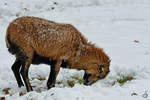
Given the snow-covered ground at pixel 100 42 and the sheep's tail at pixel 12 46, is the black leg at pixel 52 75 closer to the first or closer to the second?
the snow-covered ground at pixel 100 42

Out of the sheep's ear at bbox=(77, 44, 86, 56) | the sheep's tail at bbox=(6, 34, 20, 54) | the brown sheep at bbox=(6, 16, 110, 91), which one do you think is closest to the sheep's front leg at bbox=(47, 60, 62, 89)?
the brown sheep at bbox=(6, 16, 110, 91)

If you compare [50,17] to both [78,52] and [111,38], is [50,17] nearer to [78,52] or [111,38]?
[111,38]

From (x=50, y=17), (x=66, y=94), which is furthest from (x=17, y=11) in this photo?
(x=66, y=94)

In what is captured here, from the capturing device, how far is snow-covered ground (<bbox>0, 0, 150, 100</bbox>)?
14.5 feet

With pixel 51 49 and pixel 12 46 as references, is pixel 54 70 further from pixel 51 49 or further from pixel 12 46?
pixel 12 46

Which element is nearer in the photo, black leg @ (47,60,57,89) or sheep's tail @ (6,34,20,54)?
sheep's tail @ (6,34,20,54)

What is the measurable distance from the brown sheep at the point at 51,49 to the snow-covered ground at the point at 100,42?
41 cm

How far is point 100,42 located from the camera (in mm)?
8531

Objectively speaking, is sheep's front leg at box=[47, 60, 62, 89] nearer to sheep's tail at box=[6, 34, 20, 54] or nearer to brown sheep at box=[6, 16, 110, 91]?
brown sheep at box=[6, 16, 110, 91]

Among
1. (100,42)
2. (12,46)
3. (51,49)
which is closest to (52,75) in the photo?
(51,49)

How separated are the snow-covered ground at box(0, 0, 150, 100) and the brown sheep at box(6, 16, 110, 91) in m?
0.41

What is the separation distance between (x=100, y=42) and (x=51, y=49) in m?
3.69

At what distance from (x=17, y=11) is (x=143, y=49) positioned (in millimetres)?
5585

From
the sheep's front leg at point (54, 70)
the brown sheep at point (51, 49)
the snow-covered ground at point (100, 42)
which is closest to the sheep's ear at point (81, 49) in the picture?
the brown sheep at point (51, 49)
